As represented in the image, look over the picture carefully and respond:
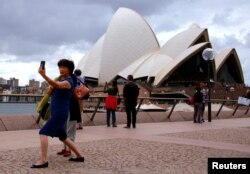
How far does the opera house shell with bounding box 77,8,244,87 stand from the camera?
51781mm

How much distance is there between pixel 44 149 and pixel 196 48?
4632cm

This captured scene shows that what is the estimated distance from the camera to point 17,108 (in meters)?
12.9

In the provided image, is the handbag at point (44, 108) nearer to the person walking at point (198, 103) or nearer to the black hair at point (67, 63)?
the black hair at point (67, 63)

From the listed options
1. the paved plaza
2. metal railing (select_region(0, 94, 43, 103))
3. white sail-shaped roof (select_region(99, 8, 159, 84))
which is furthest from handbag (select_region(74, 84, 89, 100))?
white sail-shaped roof (select_region(99, 8, 159, 84))

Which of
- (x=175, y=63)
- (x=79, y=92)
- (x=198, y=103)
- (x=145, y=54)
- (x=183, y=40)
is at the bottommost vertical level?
(x=198, y=103)

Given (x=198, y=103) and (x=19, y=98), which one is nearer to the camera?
(x=19, y=98)

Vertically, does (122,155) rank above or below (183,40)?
below

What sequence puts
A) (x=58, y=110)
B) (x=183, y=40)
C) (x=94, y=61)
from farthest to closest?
(x=94, y=61) → (x=183, y=40) → (x=58, y=110)

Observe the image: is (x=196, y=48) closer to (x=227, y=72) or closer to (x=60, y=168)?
(x=227, y=72)

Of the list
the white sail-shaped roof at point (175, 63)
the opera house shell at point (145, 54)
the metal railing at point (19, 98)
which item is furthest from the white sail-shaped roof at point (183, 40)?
the metal railing at point (19, 98)

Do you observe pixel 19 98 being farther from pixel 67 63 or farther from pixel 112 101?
pixel 67 63

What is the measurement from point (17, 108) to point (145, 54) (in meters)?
42.0

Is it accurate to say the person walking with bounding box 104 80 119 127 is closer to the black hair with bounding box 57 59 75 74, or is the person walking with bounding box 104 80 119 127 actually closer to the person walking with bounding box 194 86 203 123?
the person walking with bounding box 194 86 203 123

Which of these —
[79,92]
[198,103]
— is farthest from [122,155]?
[198,103]
